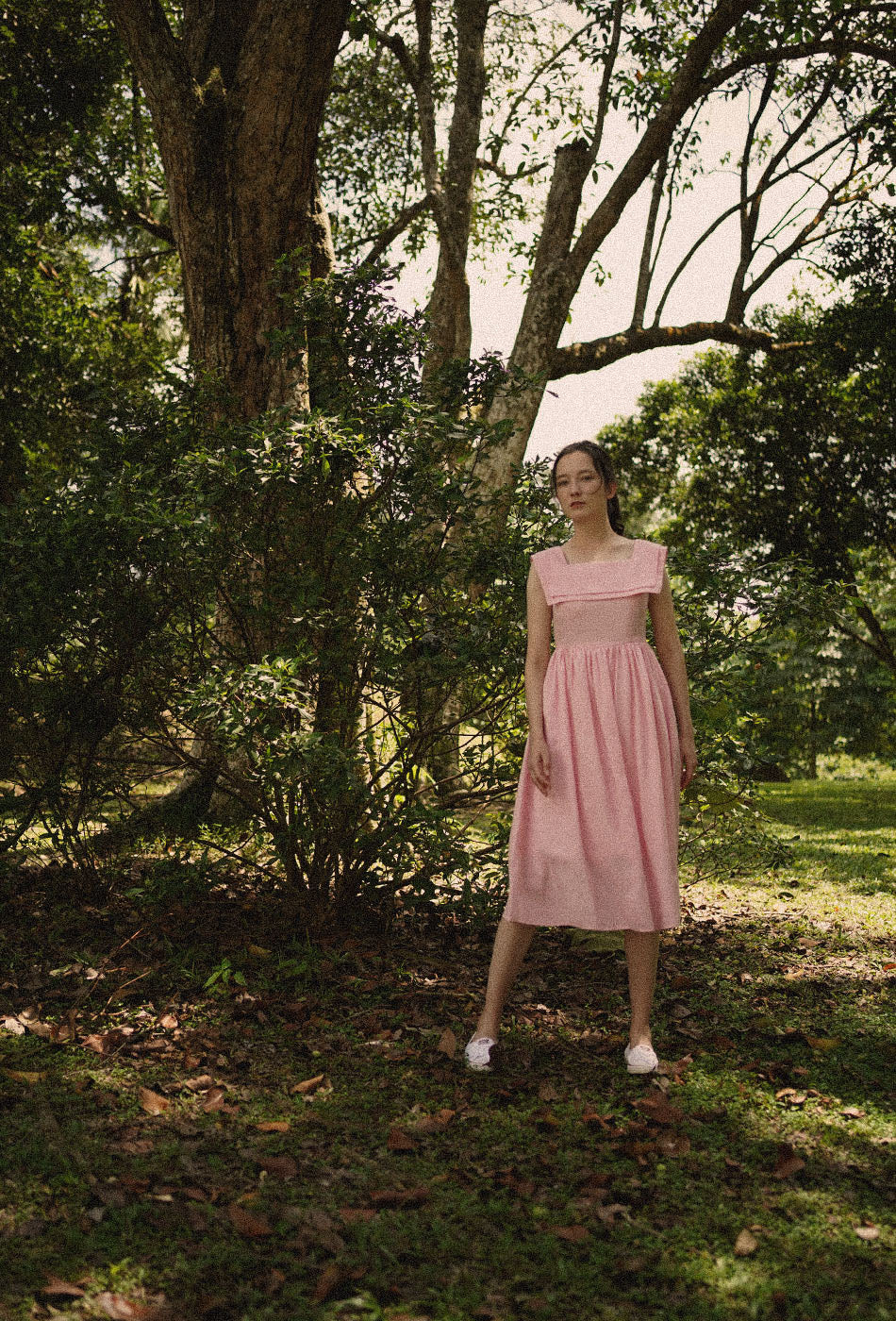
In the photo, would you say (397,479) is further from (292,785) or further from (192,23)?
(192,23)

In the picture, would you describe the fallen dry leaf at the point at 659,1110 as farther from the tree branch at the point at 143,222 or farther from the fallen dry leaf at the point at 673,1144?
the tree branch at the point at 143,222

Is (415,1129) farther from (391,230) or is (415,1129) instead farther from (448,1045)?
(391,230)

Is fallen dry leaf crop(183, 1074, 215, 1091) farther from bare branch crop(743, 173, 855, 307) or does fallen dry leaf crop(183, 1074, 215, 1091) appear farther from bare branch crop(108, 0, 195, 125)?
bare branch crop(743, 173, 855, 307)

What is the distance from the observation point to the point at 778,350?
13938mm

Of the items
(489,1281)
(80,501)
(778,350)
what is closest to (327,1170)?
(489,1281)

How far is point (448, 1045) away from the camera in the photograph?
388 cm

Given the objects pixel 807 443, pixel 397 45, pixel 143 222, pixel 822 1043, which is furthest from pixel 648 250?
pixel 822 1043

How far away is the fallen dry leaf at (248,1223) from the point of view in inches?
100

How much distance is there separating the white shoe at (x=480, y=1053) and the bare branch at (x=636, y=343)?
7.49 m

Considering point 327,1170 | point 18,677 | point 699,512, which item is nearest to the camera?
point 327,1170

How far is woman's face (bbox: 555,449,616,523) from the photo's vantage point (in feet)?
12.3

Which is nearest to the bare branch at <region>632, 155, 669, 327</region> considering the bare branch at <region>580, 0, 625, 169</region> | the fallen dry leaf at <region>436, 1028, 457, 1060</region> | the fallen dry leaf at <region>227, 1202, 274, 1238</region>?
the bare branch at <region>580, 0, 625, 169</region>

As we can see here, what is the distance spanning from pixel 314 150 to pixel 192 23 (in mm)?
1197

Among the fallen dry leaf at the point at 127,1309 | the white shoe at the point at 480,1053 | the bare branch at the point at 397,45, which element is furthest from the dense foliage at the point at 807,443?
the fallen dry leaf at the point at 127,1309
